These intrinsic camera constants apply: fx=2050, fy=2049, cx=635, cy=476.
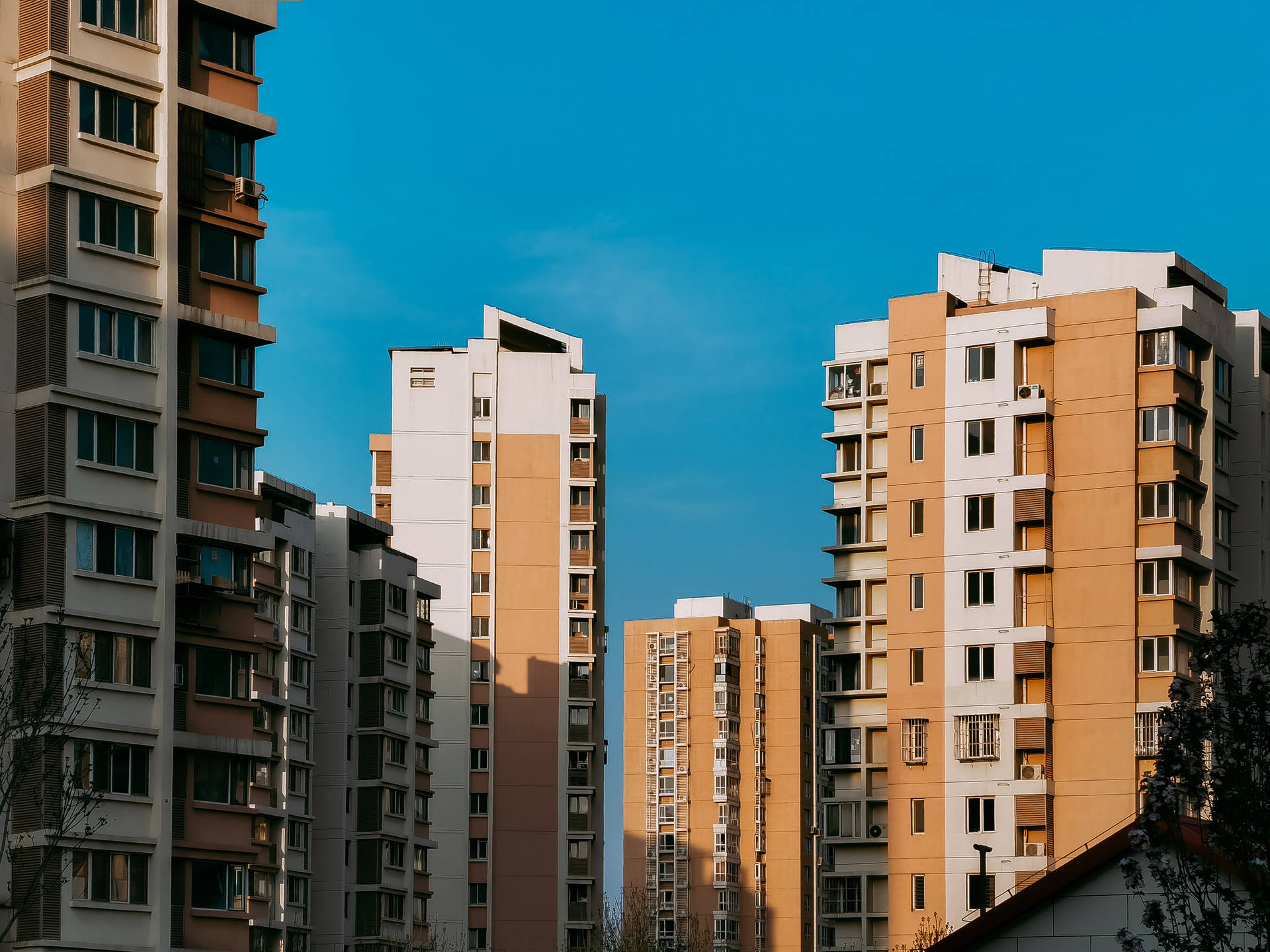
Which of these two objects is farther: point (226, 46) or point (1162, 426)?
point (1162, 426)

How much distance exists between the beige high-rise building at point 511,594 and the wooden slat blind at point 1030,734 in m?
37.7

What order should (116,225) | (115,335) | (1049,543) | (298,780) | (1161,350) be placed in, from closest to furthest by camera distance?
(115,335), (116,225), (1161,350), (1049,543), (298,780)

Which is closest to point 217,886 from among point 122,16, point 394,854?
point 122,16

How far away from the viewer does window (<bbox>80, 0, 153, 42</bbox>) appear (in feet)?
169

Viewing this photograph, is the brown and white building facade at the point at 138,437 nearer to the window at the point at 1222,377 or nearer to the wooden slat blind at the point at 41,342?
the wooden slat blind at the point at 41,342

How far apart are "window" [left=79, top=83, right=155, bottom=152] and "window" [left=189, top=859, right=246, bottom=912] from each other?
18142 mm

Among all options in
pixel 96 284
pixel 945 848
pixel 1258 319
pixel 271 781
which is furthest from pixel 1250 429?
pixel 96 284

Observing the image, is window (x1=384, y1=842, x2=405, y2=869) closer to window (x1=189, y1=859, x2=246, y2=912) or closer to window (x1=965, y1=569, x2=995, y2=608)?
window (x1=965, y1=569, x2=995, y2=608)

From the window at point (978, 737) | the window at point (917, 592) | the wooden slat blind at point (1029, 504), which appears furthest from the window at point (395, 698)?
the wooden slat blind at point (1029, 504)

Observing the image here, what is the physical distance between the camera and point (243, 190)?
2135 inches

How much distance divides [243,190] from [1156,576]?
130 feet

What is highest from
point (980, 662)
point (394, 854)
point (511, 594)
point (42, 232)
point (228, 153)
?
point (228, 153)

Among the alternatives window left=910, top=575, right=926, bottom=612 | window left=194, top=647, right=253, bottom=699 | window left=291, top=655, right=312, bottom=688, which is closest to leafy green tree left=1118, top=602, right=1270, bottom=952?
window left=194, top=647, right=253, bottom=699

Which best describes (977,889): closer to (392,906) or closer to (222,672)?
(392,906)
